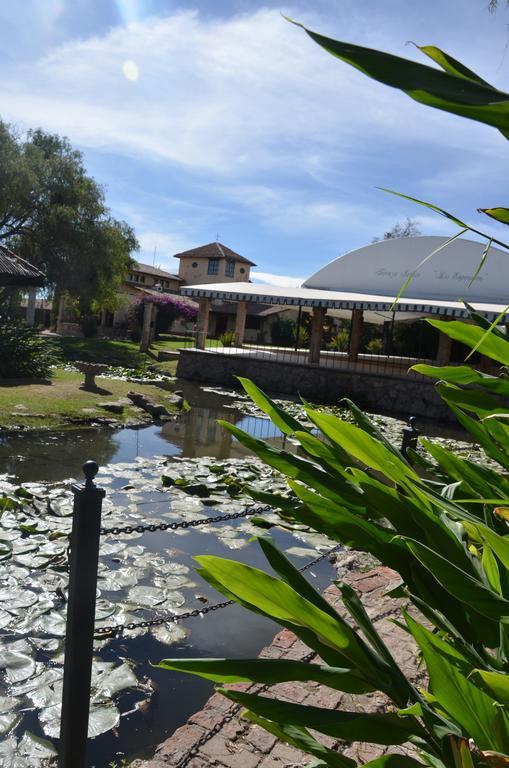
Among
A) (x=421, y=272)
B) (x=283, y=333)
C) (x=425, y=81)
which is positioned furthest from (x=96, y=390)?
(x=283, y=333)

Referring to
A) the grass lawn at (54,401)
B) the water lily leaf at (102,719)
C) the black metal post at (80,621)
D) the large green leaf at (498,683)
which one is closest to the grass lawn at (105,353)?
the grass lawn at (54,401)

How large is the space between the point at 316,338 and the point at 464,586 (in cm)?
2069

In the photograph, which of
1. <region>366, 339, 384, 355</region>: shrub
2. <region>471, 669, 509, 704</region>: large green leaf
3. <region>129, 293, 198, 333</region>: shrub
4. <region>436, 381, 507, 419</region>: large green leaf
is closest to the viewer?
<region>471, 669, 509, 704</region>: large green leaf

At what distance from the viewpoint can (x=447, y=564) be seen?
792 mm

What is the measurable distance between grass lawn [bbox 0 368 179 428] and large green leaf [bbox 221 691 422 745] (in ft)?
31.5

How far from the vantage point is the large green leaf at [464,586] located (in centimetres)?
80

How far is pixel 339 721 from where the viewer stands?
0.92 metres

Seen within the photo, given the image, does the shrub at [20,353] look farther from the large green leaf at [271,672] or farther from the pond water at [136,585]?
the large green leaf at [271,672]

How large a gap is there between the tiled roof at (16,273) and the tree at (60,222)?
12.2 meters

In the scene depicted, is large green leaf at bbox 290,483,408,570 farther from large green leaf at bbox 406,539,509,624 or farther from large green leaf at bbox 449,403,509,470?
large green leaf at bbox 449,403,509,470

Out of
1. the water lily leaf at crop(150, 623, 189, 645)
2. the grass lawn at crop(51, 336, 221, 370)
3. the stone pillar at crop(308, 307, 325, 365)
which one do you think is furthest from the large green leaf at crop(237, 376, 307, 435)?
the grass lawn at crop(51, 336, 221, 370)

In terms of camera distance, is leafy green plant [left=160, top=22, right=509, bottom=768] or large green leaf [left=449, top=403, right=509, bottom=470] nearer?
leafy green plant [left=160, top=22, right=509, bottom=768]

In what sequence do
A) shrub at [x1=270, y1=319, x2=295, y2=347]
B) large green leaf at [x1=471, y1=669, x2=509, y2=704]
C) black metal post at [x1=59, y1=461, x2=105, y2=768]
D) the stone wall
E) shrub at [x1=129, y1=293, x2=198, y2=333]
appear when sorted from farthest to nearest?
shrub at [x1=270, y1=319, x2=295, y2=347] → shrub at [x1=129, y1=293, x2=198, y2=333] → the stone wall → black metal post at [x1=59, y1=461, x2=105, y2=768] → large green leaf at [x1=471, y1=669, x2=509, y2=704]

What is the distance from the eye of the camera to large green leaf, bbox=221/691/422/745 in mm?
915
